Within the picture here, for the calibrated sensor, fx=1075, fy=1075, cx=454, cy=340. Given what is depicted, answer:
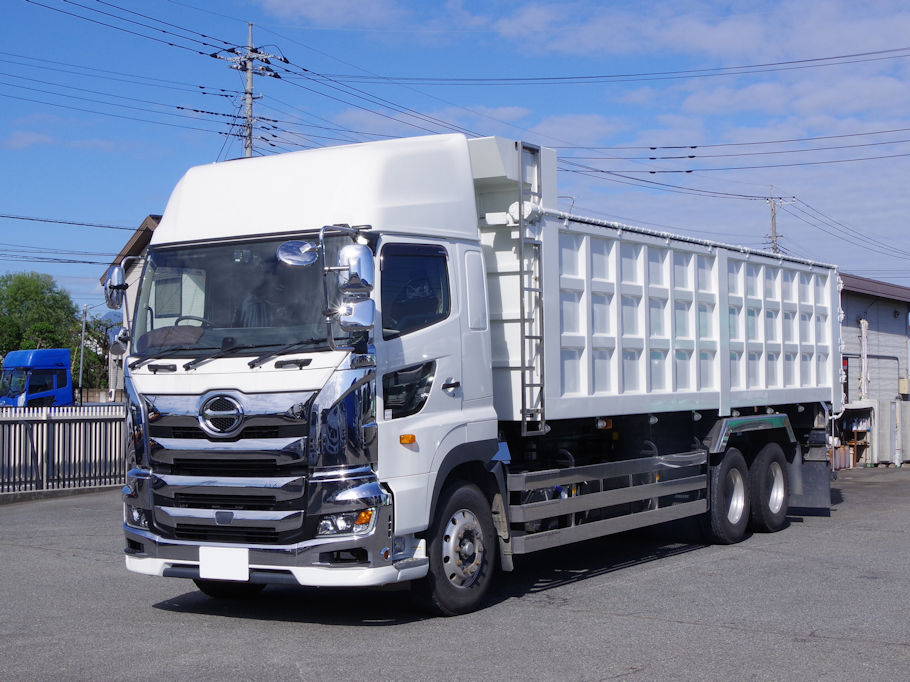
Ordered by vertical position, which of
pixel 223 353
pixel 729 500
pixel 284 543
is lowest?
pixel 729 500

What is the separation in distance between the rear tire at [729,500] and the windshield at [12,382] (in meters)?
25.9

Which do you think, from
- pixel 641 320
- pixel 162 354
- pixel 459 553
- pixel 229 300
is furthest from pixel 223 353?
pixel 641 320

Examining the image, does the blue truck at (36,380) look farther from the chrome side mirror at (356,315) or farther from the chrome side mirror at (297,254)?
the chrome side mirror at (356,315)

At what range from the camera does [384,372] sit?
7.30m

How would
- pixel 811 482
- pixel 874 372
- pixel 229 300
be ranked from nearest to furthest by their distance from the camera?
pixel 229 300, pixel 811 482, pixel 874 372

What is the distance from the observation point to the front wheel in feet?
25.1

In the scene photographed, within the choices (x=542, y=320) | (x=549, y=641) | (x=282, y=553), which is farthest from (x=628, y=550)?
(x=282, y=553)

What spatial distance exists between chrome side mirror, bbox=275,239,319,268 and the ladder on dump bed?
2.11 meters

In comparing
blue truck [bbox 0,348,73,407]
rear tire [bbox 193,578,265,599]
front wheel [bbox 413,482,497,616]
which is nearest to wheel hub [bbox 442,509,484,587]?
front wheel [bbox 413,482,497,616]

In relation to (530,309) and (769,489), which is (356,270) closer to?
(530,309)

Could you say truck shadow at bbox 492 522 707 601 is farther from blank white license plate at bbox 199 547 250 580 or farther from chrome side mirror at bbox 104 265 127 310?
chrome side mirror at bbox 104 265 127 310

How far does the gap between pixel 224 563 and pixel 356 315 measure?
194 centimetres

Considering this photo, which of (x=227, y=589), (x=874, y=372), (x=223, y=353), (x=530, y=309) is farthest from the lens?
(x=874, y=372)

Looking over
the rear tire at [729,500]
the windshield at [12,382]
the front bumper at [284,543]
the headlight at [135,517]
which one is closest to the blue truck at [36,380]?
the windshield at [12,382]
